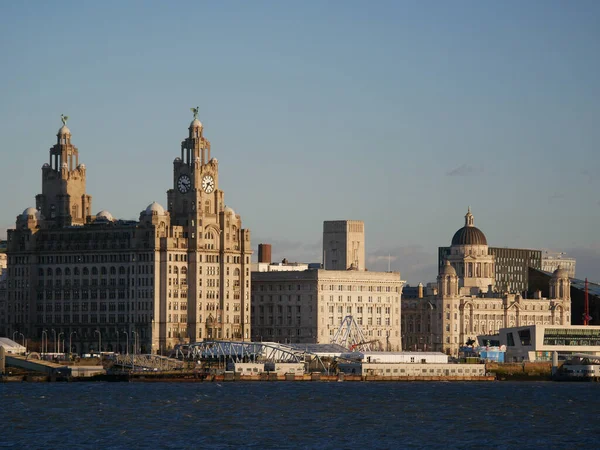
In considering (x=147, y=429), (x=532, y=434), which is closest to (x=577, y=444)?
(x=532, y=434)

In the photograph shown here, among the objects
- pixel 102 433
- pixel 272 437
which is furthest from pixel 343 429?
pixel 102 433

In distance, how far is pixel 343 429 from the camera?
197500 mm

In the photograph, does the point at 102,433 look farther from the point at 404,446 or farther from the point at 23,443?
the point at 404,446

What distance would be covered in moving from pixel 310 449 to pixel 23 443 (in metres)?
27.8

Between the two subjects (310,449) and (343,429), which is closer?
(310,449)

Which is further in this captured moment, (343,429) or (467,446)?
(343,429)

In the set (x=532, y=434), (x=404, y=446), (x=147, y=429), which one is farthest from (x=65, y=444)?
(x=532, y=434)

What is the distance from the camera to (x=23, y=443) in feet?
589

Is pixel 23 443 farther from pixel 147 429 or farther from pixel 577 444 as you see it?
pixel 577 444

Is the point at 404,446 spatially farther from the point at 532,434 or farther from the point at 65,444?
the point at 65,444

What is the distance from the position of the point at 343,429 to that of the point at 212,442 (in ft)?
67.9

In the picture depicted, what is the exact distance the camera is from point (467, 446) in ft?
592

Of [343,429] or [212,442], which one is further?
[343,429]

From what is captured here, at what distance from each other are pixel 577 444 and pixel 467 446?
1160 cm
